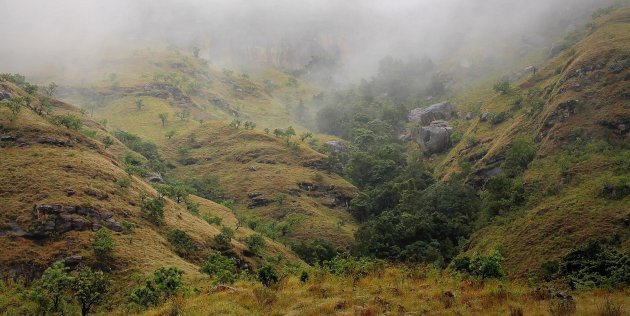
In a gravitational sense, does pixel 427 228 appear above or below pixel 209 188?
below

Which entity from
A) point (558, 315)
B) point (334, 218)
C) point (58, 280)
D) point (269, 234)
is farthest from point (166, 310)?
point (334, 218)

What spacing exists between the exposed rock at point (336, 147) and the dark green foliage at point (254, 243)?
78.1 metres

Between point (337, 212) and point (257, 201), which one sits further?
point (337, 212)

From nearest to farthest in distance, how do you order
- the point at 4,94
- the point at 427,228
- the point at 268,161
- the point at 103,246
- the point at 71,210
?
the point at 103,246 → the point at 71,210 → the point at 427,228 → the point at 4,94 → the point at 268,161

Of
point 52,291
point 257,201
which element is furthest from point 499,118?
point 52,291

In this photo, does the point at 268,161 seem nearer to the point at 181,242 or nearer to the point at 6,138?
the point at 6,138

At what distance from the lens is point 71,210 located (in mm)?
57969

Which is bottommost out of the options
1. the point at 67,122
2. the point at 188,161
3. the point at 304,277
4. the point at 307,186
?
the point at 304,277

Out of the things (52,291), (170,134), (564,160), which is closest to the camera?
(52,291)

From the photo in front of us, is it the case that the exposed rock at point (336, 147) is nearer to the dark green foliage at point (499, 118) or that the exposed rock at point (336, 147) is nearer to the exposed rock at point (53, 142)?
the dark green foliage at point (499, 118)

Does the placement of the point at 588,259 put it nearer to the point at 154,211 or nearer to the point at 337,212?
the point at 154,211

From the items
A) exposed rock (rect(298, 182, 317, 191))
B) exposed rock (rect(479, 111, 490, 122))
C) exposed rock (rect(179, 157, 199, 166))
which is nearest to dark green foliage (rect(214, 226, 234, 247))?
exposed rock (rect(298, 182, 317, 191))

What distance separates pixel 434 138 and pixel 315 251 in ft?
220

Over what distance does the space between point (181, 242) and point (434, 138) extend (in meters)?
91.6
